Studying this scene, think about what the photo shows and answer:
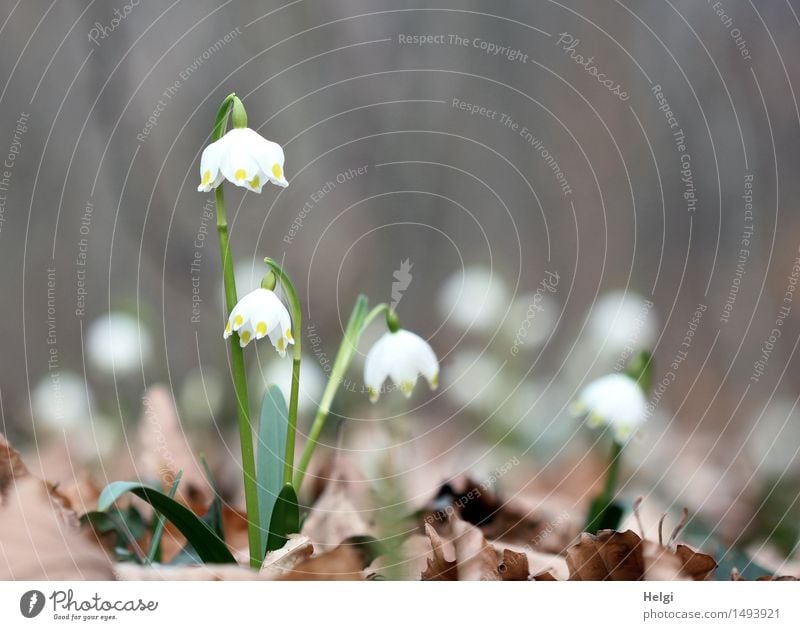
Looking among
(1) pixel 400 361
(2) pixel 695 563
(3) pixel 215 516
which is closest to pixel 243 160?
(1) pixel 400 361

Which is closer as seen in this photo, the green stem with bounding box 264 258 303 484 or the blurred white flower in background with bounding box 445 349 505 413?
the green stem with bounding box 264 258 303 484

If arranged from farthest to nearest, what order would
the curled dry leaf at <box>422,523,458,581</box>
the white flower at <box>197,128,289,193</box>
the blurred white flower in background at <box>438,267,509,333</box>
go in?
the blurred white flower in background at <box>438,267,509,333</box>, the curled dry leaf at <box>422,523,458,581</box>, the white flower at <box>197,128,289,193</box>

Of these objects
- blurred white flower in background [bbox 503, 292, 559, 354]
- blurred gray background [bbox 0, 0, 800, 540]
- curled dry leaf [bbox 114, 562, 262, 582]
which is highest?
blurred gray background [bbox 0, 0, 800, 540]

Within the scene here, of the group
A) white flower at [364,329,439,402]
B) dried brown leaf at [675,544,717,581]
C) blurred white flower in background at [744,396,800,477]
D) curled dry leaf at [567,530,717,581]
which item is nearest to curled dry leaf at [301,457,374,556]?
white flower at [364,329,439,402]

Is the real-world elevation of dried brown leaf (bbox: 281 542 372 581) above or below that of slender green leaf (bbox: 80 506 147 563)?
below

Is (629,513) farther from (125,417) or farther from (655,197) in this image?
(125,417)

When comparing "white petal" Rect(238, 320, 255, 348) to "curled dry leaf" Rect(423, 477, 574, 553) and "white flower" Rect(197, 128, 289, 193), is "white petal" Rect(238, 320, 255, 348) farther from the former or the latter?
"curled dry leaf" Rect(423, 477, 574, 553)

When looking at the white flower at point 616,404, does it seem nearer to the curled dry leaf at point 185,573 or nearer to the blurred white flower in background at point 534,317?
the blurred white flower in background at point 534,317
